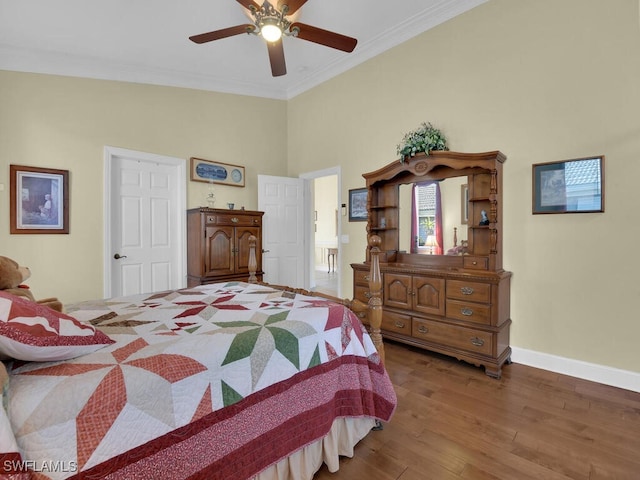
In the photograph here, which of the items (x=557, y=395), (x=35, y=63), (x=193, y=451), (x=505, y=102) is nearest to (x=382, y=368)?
(x=193, y=451)

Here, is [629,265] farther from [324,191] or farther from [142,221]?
[324,191]

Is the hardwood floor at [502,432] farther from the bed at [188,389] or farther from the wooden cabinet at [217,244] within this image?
the wooden cabinet at [217,244]

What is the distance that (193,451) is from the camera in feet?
3.47

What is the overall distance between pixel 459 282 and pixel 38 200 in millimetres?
4276

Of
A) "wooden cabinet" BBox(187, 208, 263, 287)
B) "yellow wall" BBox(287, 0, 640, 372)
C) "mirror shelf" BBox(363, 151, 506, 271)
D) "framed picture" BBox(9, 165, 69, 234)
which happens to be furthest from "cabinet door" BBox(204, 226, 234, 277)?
"yellow wall" BBox(287, 0, 640, 372)

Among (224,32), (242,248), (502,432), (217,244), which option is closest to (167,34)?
(224,32)

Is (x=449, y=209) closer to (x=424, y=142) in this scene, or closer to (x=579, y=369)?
(x=424, y=142)

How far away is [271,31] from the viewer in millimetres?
2406

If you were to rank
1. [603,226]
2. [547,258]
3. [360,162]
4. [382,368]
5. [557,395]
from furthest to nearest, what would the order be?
[360,162]
[547,258]
[603,226]
[557,395]
[382,368]

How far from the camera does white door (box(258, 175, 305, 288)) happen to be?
15.5 feet

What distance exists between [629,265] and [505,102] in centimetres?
173

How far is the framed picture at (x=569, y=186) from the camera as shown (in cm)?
252

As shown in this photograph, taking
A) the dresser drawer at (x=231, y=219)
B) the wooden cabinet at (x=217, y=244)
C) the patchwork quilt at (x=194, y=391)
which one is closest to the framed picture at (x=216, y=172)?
the wooden cabinet at (x=217, y=244)

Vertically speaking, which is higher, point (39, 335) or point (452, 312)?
point (39, 335)
